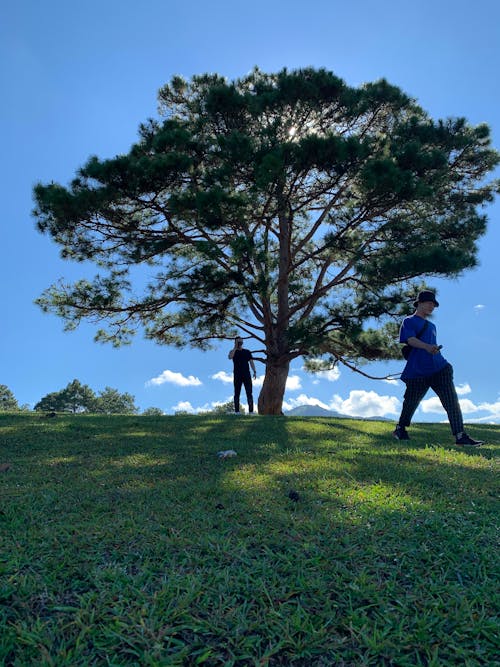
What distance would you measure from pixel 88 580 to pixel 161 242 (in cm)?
1101

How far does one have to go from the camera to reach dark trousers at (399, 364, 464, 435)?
5.46m

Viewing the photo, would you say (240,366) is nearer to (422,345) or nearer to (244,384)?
(244,384)

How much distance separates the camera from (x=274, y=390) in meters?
13.3

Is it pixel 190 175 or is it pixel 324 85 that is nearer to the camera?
pixel 190 175

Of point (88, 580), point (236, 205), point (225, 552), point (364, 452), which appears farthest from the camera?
point (236, 205)

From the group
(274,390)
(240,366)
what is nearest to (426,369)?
(240,366)

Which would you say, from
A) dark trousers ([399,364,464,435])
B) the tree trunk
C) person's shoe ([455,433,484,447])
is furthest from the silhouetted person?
person's shoe ([455,433,484,447])

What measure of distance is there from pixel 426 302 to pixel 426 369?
875 millimetres

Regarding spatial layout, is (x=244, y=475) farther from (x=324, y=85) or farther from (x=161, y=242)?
(x=324, y=85)

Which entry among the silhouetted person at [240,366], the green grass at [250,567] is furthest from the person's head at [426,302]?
the silhouetted person at [240,366]

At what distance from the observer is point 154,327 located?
1512cm

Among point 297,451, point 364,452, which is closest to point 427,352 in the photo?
point 364,452

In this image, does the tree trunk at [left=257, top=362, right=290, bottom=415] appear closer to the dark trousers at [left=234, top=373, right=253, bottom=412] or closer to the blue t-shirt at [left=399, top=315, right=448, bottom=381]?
the dark trousers at [left=234, top=373, right=253, bottom=412]

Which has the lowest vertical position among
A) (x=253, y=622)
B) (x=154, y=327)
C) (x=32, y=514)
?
(x=253, y=622)
